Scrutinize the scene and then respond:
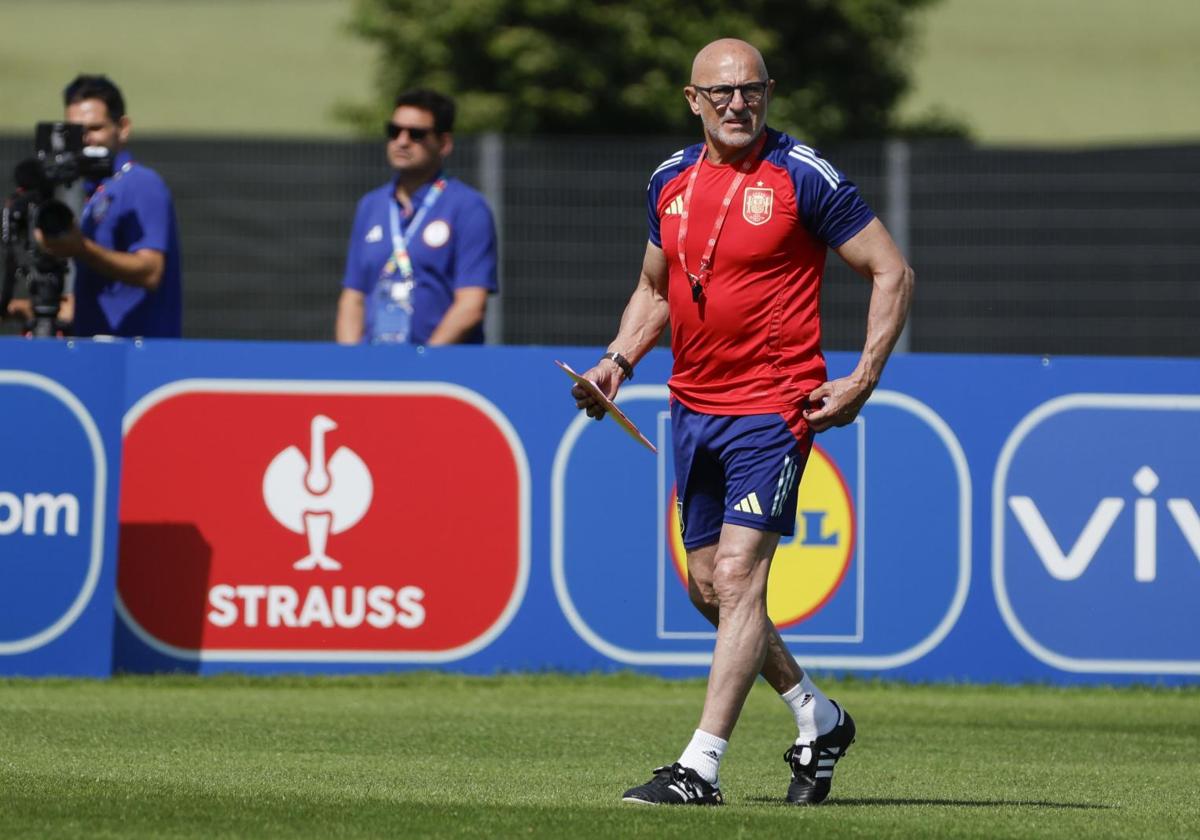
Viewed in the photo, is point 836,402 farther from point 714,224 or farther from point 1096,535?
point 1096,535

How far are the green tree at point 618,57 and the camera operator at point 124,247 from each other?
20417mm

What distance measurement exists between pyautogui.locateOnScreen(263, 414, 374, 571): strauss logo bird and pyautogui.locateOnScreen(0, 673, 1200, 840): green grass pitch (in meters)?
0.67

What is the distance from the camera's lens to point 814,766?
723cm

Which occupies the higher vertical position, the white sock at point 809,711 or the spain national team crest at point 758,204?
the spain national team crest at point 758,204

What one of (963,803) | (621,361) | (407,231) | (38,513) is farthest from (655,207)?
(38,513)

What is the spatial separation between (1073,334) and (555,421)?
30.6 feet

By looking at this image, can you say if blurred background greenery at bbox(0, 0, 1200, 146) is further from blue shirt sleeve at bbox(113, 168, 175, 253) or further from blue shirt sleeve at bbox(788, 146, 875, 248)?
blue shirt sleeve at bbox(788, 146, 875, 248)

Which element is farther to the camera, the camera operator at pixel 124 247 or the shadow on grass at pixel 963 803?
the camera operator at pixel 124 247

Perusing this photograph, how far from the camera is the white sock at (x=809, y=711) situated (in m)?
7.28

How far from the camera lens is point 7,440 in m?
10.4

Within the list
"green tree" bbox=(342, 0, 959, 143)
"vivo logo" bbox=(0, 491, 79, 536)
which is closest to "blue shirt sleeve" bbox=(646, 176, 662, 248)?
"vivo logo" bbox=(0, 491, 79, 536)

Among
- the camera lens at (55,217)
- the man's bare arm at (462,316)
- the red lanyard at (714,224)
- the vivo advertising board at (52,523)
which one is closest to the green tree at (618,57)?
the man's bare arm at (462,316)

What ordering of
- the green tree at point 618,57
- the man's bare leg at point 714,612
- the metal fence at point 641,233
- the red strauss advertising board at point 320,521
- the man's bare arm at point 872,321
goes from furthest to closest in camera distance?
1. the green tree at point 618,57
2. the metal fence at point 641,233
3. the red strauss advertising board at point 320,521
4. the man's bare leg at point 714,612
5. the man's bare arm at point 872,321

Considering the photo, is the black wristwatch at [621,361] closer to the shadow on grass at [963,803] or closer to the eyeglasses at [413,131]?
the shadow on grass at [963,803]
